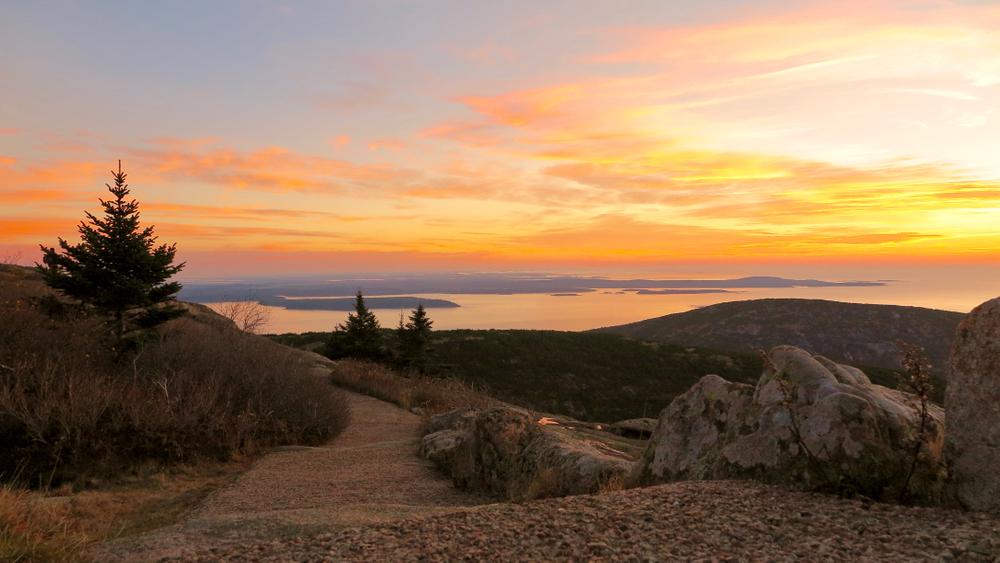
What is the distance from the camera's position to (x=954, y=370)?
Result: 5.21 metres

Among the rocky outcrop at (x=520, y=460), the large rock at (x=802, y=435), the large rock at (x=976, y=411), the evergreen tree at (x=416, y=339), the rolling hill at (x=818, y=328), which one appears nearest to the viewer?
the large rock at (x=976, y=411)

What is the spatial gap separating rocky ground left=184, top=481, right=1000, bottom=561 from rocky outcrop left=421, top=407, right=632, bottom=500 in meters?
2.39

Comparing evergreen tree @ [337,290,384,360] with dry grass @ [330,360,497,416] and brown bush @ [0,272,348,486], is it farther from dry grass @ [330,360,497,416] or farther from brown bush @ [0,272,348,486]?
brown bush @ [0,272,348,486]

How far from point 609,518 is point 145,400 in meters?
10.7

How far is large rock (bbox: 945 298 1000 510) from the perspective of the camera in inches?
190

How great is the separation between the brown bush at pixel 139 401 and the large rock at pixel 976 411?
39.0 feet

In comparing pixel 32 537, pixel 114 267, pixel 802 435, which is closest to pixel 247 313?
pixel 114 267

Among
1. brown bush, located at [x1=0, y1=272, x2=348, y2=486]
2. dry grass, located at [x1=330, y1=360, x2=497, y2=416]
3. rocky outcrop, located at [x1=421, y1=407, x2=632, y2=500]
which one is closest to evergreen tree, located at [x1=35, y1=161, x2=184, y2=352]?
brown bush, located at [x1=0, y1=272, x2=348, y2=486]

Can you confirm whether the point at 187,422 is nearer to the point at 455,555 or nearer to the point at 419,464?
the point at 419,464

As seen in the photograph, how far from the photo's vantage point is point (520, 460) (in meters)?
9.74

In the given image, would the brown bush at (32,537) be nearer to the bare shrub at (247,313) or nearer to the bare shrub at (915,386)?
the bare shrub at (915,386)

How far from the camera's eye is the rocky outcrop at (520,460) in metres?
7.79

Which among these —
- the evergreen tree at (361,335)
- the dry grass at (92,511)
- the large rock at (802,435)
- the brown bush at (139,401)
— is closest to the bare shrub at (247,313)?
the evergreen tree at (361,335)

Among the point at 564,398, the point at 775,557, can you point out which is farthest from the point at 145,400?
the point at 564,398
